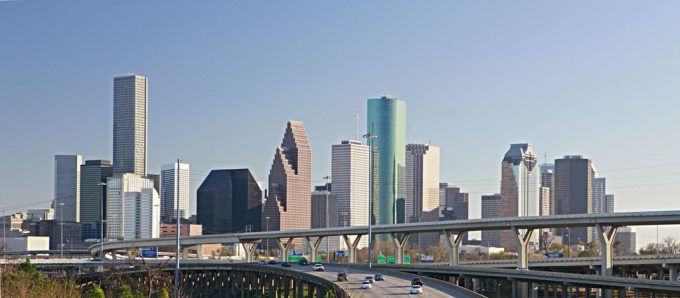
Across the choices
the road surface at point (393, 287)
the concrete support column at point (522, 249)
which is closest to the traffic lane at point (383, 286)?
the road surface at point (393, 287)

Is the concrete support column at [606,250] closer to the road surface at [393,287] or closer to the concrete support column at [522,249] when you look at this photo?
the concrete support column at [522,249]

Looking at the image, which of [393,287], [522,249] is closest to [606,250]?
[522,249]

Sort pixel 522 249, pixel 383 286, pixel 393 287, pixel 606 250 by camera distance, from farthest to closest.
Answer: pixel 522 249 < pixel 606 250 < pixel 383 286 < pixel 393 287

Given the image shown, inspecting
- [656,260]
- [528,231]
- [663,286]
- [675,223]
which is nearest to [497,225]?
[528,231]

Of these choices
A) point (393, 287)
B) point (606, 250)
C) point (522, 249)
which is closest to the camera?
point (393, 287)

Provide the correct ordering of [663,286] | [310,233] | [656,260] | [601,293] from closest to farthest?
[663,286]
[601,293]
[656,260]
[310,233]

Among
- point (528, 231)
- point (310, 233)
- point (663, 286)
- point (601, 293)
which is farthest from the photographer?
point (310, 233)

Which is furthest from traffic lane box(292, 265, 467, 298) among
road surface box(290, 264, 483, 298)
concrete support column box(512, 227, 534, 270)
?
concrete support column box(512, 227, 534, 270)

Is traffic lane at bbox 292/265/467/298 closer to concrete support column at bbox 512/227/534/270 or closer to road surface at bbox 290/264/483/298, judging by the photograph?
road surface at bbox 290/264/483/298

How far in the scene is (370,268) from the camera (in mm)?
128125

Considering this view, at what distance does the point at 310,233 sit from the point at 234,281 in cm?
3899

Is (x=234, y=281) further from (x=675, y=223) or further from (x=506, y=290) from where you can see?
(x=675, y=223)

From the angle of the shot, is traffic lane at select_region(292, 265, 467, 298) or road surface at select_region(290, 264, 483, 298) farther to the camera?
traffic lane at select_region(292, 265, 467, 298)

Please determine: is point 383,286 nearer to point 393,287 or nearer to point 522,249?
point 393,287
